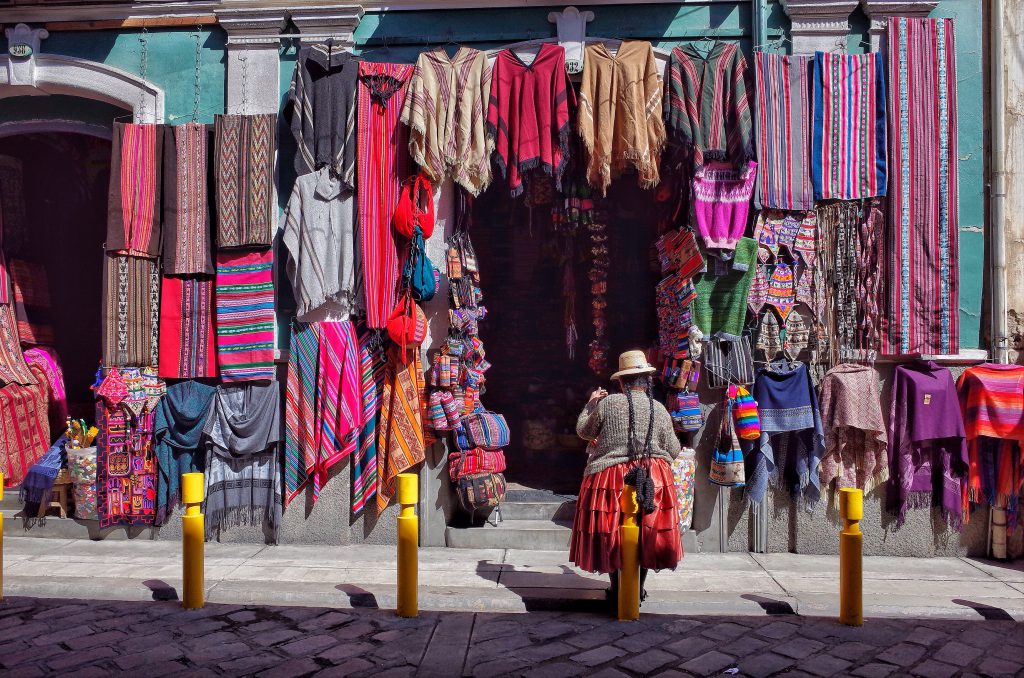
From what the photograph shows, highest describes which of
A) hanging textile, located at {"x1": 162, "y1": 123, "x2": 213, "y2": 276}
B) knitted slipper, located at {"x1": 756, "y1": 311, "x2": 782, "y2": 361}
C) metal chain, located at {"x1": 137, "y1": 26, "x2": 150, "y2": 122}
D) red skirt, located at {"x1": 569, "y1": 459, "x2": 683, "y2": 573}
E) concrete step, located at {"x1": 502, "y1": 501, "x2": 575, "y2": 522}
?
metal chain, located at {"x1": 137, "y1": 26, "x2": 150, "y2": 122}

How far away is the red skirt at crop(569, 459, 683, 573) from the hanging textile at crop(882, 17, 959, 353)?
10.00 ft

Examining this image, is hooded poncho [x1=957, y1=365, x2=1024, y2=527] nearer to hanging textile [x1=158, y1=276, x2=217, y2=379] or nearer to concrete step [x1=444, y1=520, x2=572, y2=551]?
concrete step [x1=444, y1=520, x2=572, y2=551]

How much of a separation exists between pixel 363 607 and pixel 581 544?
1.68 m

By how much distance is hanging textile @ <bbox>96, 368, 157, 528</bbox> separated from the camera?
7.21 meters

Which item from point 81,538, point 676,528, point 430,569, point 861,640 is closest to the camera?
point 861,640

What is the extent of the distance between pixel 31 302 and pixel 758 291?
7.75 m

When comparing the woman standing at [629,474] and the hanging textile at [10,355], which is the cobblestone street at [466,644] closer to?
the woman standing at [629,474]

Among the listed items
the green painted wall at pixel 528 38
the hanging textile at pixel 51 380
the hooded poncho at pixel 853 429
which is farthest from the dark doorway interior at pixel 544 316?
the hanging textile at pixel 51 380

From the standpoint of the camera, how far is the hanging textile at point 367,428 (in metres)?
7.12

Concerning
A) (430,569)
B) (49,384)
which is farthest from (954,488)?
(49,384)

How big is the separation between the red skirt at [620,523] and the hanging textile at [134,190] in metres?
4.99

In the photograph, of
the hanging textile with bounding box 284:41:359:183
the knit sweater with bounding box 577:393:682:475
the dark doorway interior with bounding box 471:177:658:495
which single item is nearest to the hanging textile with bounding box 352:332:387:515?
the hanging textile with bounding box 284:41:359:183

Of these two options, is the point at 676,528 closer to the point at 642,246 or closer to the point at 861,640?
the point at 861,640

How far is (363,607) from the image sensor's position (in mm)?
5531
